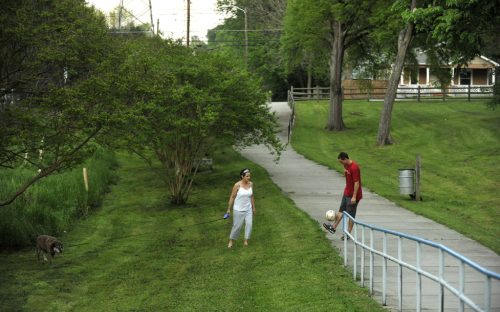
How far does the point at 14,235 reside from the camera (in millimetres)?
20312

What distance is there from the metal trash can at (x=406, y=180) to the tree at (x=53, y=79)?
9.97m

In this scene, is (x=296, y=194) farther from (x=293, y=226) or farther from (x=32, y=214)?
(x=32, y=214)

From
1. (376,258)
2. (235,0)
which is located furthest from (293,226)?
(235,0)

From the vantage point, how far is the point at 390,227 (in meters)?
18.5

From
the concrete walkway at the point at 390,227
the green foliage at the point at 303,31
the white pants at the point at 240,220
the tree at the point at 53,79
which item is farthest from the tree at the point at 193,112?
the green foliage at the point at 303,31

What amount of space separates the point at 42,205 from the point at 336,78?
97.7 ft

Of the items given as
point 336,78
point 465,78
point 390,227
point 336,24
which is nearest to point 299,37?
point 336,24

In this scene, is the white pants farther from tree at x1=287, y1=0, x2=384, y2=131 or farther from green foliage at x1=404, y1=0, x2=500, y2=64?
tree at x1=287, y1=0, x2=384, y2=131

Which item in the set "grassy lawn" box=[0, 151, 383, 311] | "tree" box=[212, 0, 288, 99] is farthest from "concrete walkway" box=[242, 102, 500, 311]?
"tree" box=[212, 0, 288, 99]

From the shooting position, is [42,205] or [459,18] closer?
[42,205]

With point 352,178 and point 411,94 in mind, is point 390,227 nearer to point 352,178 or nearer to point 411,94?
point 352,178

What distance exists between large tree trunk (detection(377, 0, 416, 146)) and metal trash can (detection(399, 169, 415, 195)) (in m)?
16.1

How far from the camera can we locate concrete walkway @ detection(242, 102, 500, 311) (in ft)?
32.6

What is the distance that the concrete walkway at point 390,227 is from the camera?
9922mm
